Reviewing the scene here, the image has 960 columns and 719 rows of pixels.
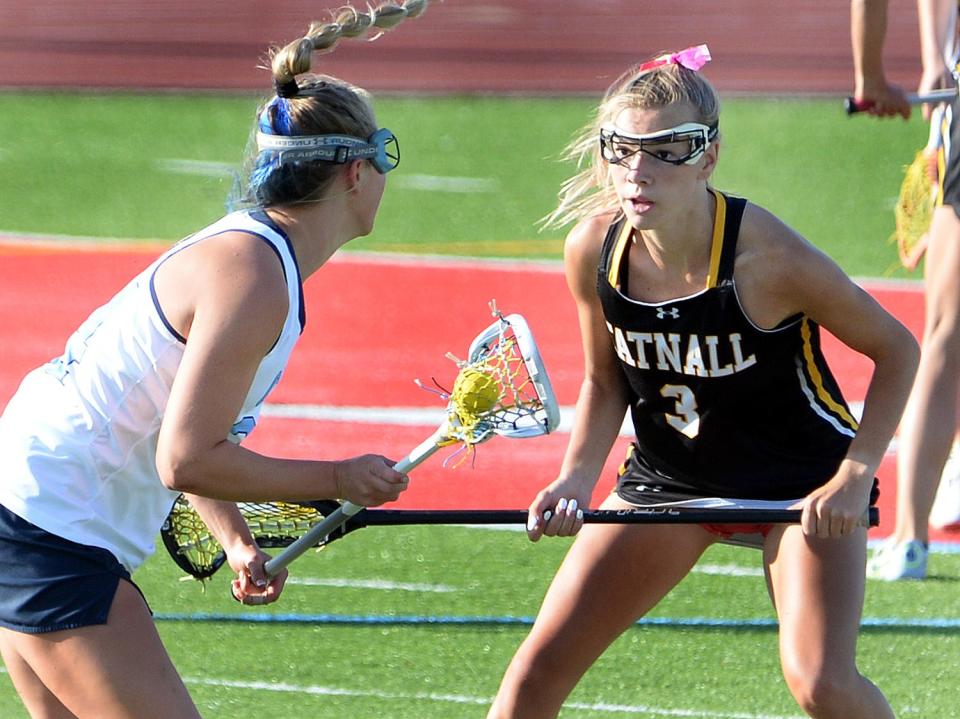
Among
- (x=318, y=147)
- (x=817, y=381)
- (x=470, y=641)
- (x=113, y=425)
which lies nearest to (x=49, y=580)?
(x=113, y=425)

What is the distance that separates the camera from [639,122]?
12.9 ft

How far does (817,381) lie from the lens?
160 inches

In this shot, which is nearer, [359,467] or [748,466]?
[359,467]

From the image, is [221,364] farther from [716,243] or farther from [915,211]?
[915,211]

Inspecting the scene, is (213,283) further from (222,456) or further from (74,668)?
(74,668)

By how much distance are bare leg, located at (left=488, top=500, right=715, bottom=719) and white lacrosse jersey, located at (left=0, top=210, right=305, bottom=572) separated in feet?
3.41

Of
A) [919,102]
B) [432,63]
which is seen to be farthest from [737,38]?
[919,102]

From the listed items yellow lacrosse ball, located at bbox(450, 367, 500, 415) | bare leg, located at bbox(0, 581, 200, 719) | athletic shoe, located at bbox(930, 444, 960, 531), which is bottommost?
athletic shoe, located at bbox(930, 444, 960, 531)

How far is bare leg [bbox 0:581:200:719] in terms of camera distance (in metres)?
3.29

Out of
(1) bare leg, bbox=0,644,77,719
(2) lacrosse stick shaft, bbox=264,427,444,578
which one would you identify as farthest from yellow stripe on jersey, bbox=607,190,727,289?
(1) bare leg, bbox=0,644,77,719

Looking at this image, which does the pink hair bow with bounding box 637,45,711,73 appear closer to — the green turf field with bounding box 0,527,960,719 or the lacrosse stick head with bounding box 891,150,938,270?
the green turf field with bounding box 0,527,960,719

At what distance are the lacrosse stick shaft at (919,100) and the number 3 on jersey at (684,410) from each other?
210 centimetres

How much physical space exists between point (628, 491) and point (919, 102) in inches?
88.3

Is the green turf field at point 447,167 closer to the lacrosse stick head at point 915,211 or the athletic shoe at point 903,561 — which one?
the lacrosse stick head at point 915,211
